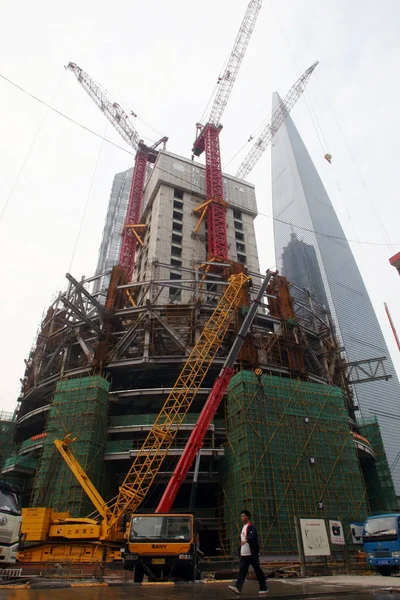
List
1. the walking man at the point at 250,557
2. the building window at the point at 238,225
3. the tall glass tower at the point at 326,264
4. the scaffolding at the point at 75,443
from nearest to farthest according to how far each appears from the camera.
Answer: the walking man at the point at 250,557 < the scaffolding at the point at 75,443 < the building window at the point at 238,225 < the tall glass tower at the point at 326,264

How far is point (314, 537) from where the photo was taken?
15273mm

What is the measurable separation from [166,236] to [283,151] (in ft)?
354

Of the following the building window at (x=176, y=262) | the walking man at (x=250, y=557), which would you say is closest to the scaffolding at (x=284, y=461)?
the walking man at (x=250, y=557)

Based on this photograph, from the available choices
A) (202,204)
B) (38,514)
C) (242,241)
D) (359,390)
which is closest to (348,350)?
(359,390)

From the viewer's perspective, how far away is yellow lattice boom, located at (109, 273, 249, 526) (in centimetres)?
2800

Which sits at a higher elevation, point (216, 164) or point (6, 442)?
point (216, 164)

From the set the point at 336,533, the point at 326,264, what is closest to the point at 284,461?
the point at 336,533

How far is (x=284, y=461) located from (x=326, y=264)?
94.2 meters

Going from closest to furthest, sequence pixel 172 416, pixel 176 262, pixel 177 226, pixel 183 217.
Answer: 1. pixel 172 416
2. pixel 176 262
3. pixel 177 226
4. pixel 183 217

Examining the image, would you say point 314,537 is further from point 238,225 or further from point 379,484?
point 238,225

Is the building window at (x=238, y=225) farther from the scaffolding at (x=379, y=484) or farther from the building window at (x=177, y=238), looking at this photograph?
the scaffolding at (x=379, y=484)

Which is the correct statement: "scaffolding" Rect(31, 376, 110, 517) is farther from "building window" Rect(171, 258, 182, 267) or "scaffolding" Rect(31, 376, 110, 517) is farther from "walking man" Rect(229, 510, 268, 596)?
"building window" Rect(171, 258, 182, 267)

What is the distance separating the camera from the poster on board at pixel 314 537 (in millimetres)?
14875

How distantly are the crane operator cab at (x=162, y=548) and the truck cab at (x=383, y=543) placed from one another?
6.40 meters
